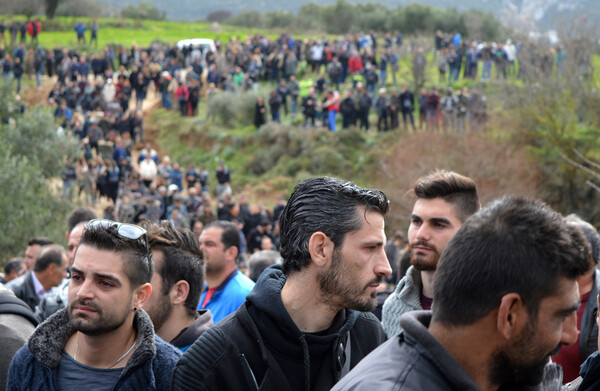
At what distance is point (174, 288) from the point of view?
13.9ft

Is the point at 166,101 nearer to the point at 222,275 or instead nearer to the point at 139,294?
the point at 222,275

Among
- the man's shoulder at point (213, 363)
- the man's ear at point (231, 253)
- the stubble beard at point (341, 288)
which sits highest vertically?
the stubble beard at point (341, 288)

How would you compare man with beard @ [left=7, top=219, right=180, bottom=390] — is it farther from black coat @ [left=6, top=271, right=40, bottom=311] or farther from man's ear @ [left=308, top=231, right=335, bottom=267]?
black coat @ [left=6, top=271, right=40, bottom=311]

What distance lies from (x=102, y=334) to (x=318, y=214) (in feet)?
3.39

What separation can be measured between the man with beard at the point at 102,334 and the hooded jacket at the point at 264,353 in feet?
1.05

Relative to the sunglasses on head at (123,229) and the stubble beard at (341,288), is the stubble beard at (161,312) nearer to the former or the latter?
the sunglasses on head at (123,229)

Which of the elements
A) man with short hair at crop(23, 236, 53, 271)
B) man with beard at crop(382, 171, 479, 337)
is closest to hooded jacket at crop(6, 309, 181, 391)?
man with beard at crop(382, 171, 479, 337)

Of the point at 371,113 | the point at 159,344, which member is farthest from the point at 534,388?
the point at 371,113

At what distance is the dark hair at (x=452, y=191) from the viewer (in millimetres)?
4328

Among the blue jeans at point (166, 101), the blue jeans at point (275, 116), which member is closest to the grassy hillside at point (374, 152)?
the blue jeans at point (166, 101)

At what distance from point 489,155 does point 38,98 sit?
2388 centimetres

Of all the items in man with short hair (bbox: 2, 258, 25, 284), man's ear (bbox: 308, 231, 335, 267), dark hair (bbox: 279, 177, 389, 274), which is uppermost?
dark hair (bbox: 279, 177, 389, 274)

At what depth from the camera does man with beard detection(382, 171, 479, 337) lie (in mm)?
Result: 4223

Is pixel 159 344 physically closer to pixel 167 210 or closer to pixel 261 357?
pixel 261 357
